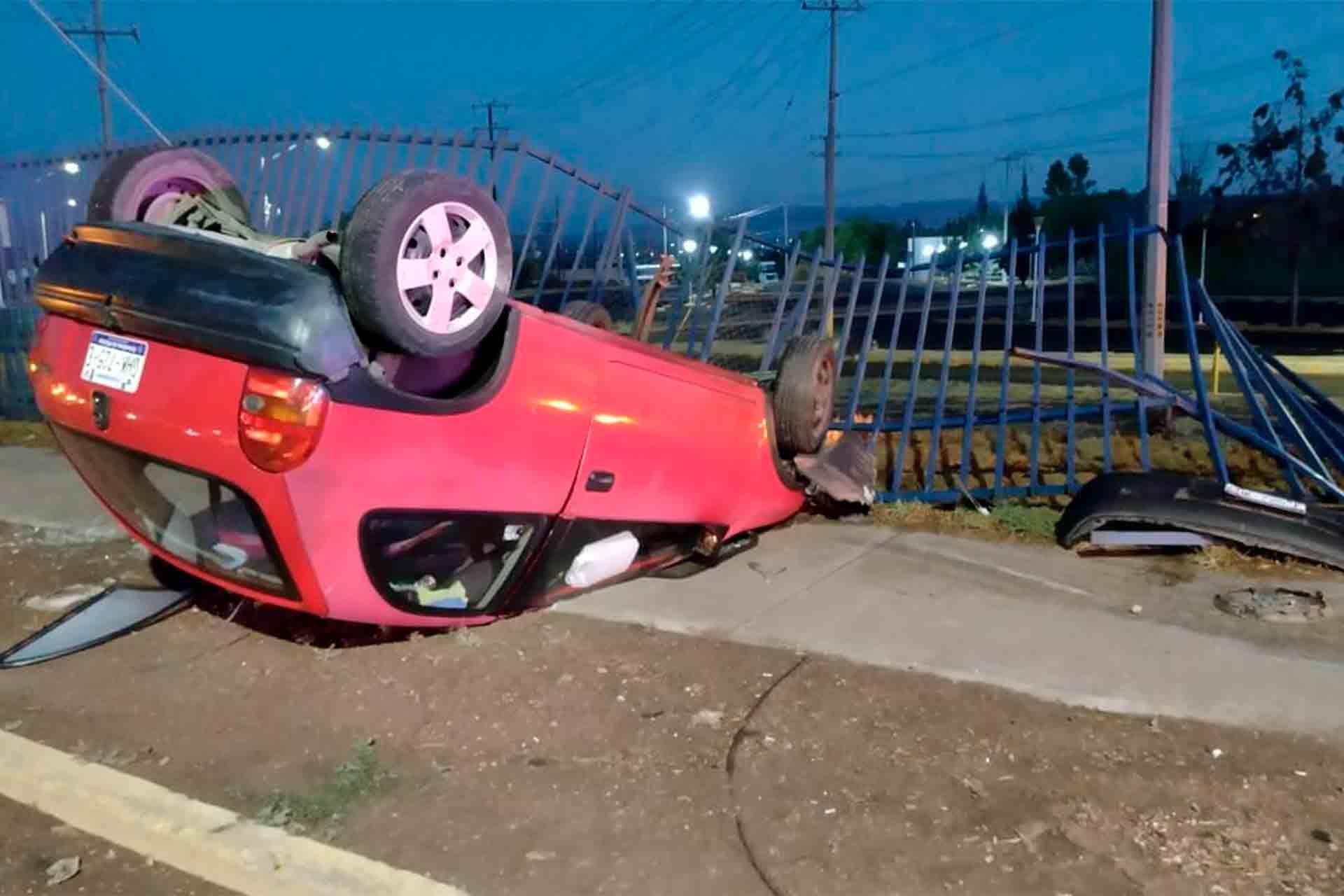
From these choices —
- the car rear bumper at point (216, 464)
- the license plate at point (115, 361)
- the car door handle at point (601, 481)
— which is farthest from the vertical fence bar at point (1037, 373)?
the license plate at point (115, 361)

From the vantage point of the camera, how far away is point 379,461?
3947 mm

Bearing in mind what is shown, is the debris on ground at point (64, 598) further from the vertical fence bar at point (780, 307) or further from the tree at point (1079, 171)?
the tree at point (1079, 171)

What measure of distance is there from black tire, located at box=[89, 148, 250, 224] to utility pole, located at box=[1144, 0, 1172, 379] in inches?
254

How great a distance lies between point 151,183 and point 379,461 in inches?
70.5

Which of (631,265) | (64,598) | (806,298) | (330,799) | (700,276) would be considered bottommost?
(330,799)

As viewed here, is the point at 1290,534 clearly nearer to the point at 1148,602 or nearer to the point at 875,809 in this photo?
the point at 1148,602

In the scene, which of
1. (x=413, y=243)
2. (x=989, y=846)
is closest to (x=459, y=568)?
(x=413, y=243)

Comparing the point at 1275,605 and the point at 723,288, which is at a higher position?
the point at 723,288

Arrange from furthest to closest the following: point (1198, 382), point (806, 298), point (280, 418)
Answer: point (806, 298), point (1198, 382), point (280, 418)

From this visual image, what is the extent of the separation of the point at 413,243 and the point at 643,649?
1962 mm

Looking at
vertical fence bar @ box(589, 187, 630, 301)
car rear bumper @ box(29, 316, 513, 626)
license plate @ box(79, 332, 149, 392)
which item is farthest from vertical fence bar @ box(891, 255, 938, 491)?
license plate @ box(79, 332, 149, 392)

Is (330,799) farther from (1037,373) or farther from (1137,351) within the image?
(1137,351)

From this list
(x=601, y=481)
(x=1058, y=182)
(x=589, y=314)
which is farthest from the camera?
(x=1058, y=182)

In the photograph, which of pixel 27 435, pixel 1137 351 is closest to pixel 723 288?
pixel 1137 351
